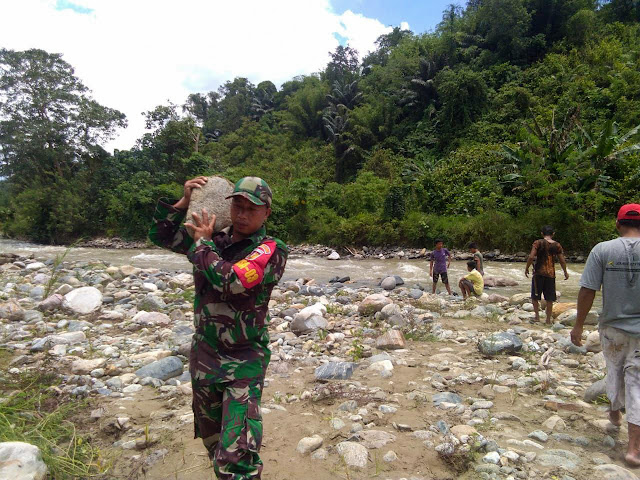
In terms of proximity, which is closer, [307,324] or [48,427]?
[48,427]

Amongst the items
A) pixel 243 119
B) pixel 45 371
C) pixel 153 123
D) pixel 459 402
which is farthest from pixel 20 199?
pixel 459 402

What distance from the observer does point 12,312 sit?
5.36 m

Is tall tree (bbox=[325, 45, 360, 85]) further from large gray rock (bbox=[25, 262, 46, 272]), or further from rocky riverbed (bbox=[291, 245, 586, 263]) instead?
large gray rock (bbox=[25, 262, 46, 272])

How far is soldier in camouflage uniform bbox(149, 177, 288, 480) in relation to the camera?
162 cm

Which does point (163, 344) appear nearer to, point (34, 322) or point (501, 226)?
point (34, 322)

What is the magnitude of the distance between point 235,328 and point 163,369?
7.65ft

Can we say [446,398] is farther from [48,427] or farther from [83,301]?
[83,301]

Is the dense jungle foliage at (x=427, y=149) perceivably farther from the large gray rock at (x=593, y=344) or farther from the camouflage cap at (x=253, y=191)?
the camouflage cap at (x=253, y=191)

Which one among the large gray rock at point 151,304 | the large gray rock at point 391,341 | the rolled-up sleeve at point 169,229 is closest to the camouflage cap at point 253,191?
the rolled-up sleeve at point 169,229

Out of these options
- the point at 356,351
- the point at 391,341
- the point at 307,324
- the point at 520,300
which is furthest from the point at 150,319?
the point at 520,300

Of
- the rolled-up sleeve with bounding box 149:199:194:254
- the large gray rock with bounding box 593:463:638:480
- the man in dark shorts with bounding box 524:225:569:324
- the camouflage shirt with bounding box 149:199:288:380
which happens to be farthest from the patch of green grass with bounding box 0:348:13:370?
the man in dark shorts with bounding box 524:225:569:324

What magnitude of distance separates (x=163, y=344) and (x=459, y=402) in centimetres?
321

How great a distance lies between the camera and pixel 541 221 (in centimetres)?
1559

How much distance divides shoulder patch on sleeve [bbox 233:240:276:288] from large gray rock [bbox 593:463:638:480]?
2.11 m
